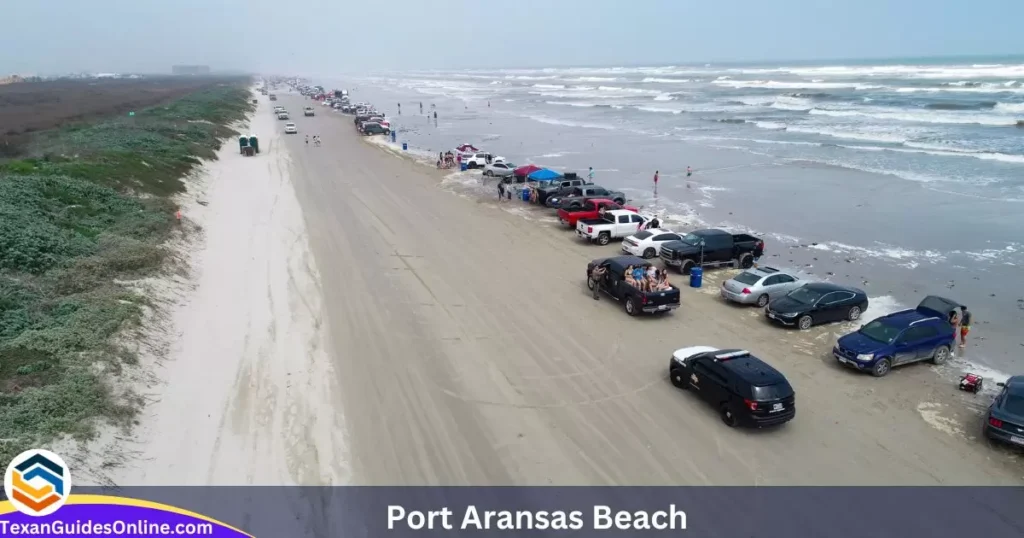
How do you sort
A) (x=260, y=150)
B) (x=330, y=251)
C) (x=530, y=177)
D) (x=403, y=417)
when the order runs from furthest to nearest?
(x=260, y=150) → (x=530, y=177) → (x=330, y=251) → (x=403, y=417)

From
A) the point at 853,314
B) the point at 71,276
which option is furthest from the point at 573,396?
the point at 71,276

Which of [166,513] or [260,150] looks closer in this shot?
[166,513]

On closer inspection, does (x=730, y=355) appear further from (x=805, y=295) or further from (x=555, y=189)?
(x=555, y=189)

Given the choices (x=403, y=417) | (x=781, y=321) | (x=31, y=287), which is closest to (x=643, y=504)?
(x=403, y=417)

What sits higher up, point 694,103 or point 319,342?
point 694,103

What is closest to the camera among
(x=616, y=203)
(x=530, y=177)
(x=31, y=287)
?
(x=31, y=287)

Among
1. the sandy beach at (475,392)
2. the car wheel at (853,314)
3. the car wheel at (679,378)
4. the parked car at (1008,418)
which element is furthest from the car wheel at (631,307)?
the parked car at (1008,418)

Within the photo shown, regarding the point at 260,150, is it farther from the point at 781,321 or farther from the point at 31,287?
the point at 781,321
